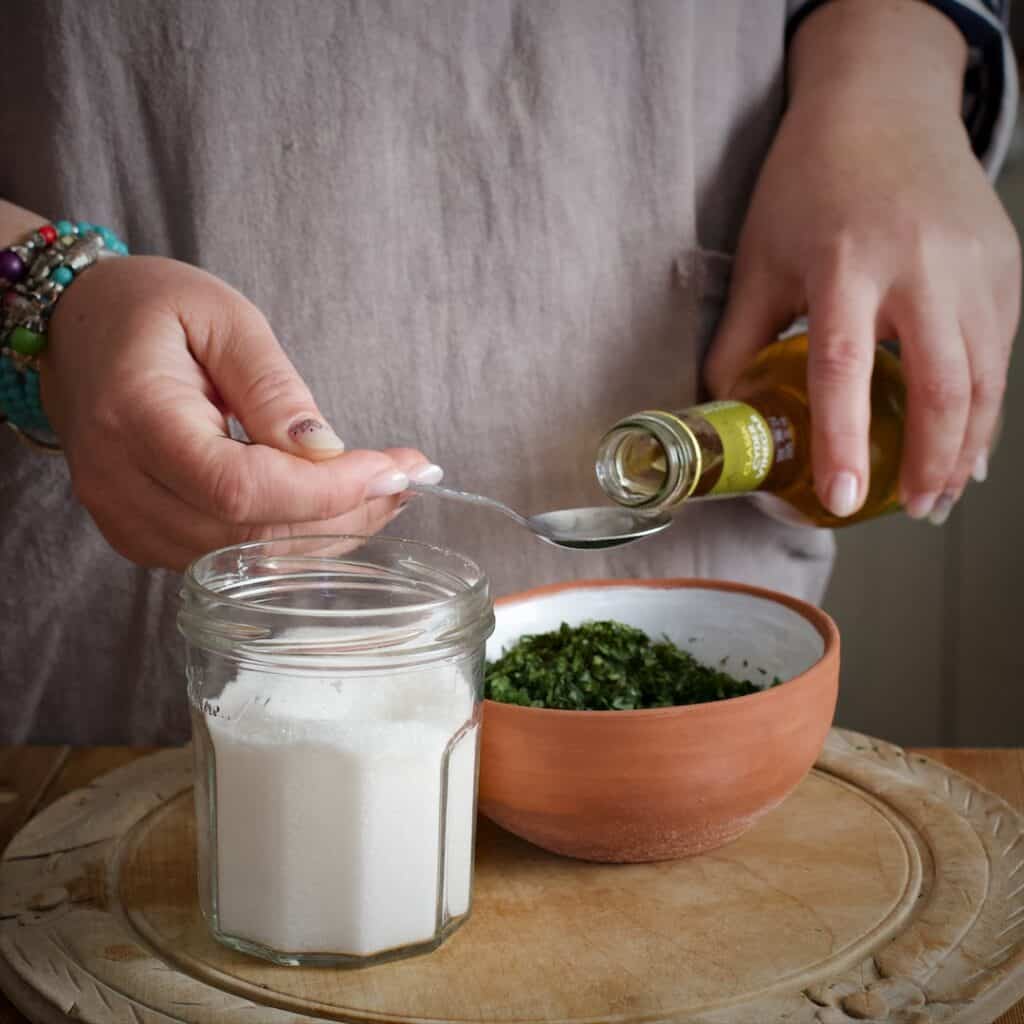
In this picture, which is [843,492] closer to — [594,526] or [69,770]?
[594,526]

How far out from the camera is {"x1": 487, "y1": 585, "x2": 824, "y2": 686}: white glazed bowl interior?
32.3 inches

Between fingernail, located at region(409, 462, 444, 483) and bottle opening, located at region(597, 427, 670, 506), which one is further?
bottle opening, located at region(597, 427, 670, 506)

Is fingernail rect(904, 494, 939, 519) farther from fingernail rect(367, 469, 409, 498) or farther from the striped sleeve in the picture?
fingernail rect(367, 469, 409, 498)

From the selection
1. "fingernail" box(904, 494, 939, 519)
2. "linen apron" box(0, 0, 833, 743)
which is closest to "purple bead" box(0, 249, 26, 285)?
"linen apron" box(0, 0, 833, 743)

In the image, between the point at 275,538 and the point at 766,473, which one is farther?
the point at 766,473

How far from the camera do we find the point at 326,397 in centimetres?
97

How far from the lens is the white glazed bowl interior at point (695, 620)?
32.3 inches

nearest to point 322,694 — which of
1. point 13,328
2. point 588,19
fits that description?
point 13,328

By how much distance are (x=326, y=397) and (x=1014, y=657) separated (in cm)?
147

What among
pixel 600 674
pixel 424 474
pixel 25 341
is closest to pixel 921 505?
pixel 600 674

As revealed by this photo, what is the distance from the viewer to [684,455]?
2.52 ft

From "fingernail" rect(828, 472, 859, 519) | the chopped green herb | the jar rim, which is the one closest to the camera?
the jar rim

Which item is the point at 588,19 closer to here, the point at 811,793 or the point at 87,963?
the point at 811,793

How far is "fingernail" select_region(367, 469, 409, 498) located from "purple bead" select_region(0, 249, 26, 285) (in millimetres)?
325
